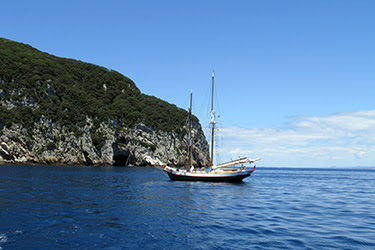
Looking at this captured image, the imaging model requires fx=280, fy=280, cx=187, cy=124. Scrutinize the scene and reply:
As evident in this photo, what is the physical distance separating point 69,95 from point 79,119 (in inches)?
491

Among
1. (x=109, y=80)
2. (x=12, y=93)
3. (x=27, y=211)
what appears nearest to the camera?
(x=27, y=211)

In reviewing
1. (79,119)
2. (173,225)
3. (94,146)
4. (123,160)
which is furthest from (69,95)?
(173,225)

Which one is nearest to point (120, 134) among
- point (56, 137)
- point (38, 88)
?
point (56, 137)

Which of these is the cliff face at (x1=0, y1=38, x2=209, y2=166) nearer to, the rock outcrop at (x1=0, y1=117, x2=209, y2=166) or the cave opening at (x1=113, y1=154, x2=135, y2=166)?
the rock outcrop at (x1=0, y1=117, x2=209, y2=166)

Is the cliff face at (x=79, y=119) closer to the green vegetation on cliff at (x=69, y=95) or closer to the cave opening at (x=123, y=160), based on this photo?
the green vegetation on cliff at (x=69, y=95)

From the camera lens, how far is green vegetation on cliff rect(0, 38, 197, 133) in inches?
3548

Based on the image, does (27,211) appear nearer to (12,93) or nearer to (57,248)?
(57,248)

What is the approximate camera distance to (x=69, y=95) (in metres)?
105

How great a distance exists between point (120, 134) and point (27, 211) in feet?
311

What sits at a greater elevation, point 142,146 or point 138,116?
point 138,116

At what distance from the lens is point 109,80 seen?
135 meters

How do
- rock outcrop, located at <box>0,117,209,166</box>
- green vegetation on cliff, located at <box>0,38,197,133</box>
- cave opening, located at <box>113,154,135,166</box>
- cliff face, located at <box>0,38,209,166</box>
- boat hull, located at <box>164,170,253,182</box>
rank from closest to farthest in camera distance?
boat hull, located at <box>164,170,253,182</box>, rock outcrop, located at <box>0,117,209,166</box>, cliff face, located at <box>0,38,209,166</box>, green vegetation on cliff, located at <box>0,38,197,133</box>, cave opening, located at <box>113,154,135,166</box>

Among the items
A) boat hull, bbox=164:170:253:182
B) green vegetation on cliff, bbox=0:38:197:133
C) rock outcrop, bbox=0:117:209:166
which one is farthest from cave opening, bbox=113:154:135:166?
boat hull, bbox=164:170:253:182

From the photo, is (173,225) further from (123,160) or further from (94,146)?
(123,160)
